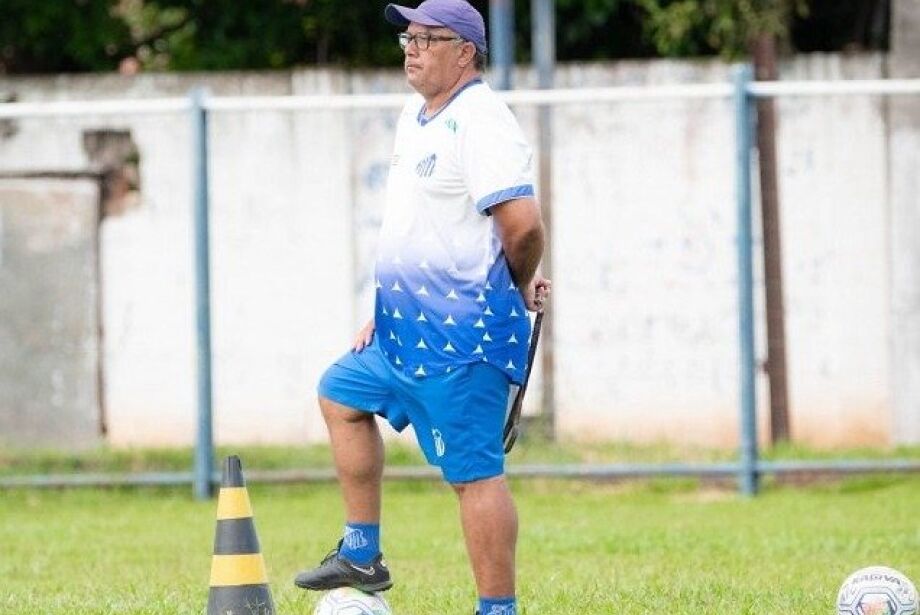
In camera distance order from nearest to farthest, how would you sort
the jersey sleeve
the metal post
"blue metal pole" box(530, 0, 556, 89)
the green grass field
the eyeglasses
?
the jersey sleeve → the eyeglasses → the green grass field → the metal post → "blue metal pole" box(530, 0, 556, 89)

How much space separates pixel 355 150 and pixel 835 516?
14.6 ft

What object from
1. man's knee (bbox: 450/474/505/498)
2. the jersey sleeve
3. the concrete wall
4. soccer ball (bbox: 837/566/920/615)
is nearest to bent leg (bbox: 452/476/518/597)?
man's knee (bbox: 450/474/505/498)

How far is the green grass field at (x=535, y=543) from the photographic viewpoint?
7.72 m

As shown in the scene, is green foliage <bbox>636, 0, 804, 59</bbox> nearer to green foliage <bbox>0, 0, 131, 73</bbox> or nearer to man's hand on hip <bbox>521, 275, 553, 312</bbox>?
green foliage <bbox>0, 0, 131, 73</bbox>

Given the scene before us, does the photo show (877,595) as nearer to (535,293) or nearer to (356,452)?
(535,293)

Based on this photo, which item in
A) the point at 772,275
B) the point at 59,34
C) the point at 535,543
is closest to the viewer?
the point at 535,543

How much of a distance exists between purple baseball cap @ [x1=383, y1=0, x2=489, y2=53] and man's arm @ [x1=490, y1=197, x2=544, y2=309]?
54cm

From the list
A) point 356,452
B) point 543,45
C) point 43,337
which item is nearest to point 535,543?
point 356,452

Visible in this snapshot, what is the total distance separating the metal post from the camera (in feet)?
40.4

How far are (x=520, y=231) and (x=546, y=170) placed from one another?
6861 mm

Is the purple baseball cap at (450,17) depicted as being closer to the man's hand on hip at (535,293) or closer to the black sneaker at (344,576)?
the man's hand on hip at (535,293)

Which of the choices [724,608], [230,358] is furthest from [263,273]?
[724,608]

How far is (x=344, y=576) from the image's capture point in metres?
6.88

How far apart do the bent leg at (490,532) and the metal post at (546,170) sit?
5561mm
